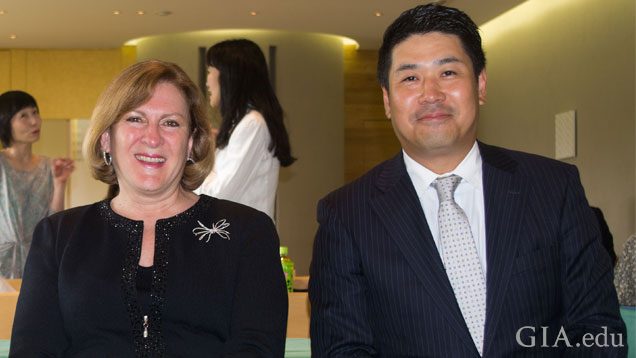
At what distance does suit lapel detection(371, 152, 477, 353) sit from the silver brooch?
1.41 ft

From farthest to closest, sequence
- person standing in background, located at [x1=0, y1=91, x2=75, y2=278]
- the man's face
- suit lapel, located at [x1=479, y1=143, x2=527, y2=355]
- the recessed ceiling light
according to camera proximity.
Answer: the recessed ceiling light
person standing in background, located at [x1=0, y1=91, x2=75, y2=278]
the man's face
suit lapel, located at [x1=479, y1=143, x2=527, y2=355]

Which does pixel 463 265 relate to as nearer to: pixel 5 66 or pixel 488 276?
pixel 488 276

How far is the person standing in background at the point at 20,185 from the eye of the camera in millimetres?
4562

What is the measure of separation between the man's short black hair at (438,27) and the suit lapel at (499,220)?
10.1 inches

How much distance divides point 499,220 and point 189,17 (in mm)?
7935

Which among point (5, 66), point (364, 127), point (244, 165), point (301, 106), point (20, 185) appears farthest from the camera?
point (364, 127)

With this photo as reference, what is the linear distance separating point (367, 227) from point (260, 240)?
0.33 metres

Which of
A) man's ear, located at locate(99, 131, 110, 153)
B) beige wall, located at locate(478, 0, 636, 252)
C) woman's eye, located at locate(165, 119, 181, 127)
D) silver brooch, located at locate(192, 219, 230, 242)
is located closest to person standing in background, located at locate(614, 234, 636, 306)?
silver brooch, located at locate(192, 219, 230, 242)

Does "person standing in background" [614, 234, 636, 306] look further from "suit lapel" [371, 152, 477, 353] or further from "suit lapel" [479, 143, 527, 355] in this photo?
"suit lapel" [371, 152, 477, 353]

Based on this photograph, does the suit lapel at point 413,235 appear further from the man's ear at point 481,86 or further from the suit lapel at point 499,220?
the man's ear at point 481,86

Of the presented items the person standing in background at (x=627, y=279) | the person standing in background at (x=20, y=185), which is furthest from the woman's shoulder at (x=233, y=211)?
the person standing in background at (x=20, y=185)

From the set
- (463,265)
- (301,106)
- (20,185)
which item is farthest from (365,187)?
(301,106)

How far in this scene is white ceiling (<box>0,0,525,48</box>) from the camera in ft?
28.0

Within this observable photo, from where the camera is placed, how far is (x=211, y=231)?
6.68ft
